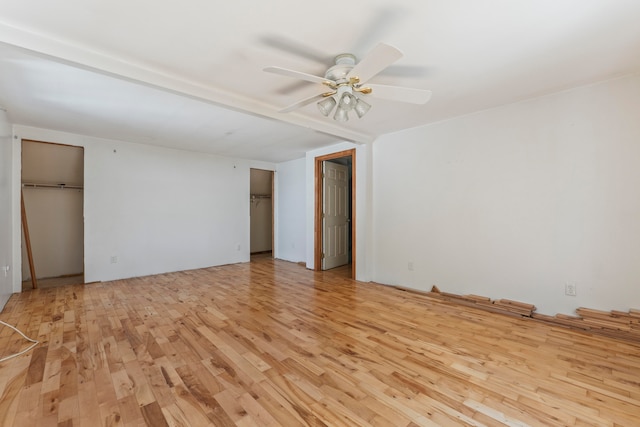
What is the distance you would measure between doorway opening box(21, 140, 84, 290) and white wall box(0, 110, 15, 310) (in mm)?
748

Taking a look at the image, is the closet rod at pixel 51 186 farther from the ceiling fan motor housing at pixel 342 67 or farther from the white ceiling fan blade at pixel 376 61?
the white ceiling fan blade at pixel 376 61

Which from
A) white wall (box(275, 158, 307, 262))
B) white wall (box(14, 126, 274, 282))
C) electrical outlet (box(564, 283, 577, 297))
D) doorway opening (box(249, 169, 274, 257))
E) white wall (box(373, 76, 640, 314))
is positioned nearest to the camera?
white wall (box(373, 76, 640, 314))

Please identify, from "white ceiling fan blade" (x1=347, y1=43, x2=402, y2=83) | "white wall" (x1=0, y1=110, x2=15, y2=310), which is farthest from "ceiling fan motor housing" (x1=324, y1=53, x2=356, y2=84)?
"white wall" (x1=0, y1=110, x2=15, y2=310)

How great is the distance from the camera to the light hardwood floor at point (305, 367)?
1492 mm

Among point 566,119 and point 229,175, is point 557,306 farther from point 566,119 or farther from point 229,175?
point 229,175

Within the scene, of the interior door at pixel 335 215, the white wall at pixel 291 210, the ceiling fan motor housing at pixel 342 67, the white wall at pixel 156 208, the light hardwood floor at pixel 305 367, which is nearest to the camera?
the light hardwood floor at pixel 305 367

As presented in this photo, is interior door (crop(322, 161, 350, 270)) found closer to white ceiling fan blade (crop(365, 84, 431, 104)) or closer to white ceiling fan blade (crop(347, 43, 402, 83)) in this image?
white ceiling fan blade (crop(365, 84, 431, 104))

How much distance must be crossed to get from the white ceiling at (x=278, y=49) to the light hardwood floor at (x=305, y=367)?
219 cm

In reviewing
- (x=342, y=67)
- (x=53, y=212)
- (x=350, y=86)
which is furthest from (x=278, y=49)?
(x=53, y=212)

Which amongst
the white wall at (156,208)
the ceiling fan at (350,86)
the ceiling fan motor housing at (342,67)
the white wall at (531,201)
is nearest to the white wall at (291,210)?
the white wall at (156,208)

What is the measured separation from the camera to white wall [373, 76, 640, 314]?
8.11 ft

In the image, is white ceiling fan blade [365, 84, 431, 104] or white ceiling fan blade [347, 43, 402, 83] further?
white ceiling fan blade [365, 84, 431, 104]

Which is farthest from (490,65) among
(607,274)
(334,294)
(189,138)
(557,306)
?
(189,138)

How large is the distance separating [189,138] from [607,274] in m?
5.38
